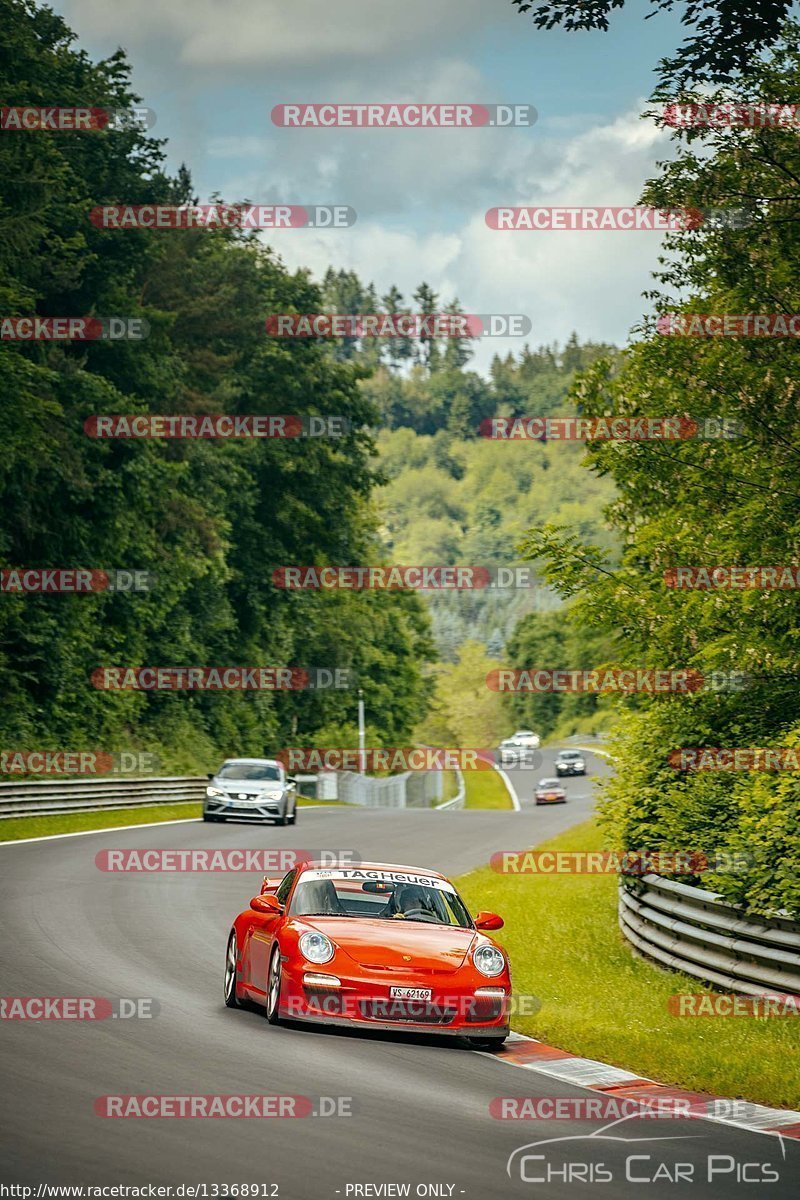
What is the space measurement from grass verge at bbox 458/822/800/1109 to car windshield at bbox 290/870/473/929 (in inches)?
43.5

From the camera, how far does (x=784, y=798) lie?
539 inches

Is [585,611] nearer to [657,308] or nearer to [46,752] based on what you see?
[657,308]

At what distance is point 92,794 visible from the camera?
4156 cm

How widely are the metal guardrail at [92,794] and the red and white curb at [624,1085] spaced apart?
26.4 meters

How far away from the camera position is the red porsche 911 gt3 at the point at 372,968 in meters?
11.8

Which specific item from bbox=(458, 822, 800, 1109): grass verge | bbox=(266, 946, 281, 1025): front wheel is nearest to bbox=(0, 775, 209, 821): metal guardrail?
bbox=(458, 822, 800, 1109): grass verge

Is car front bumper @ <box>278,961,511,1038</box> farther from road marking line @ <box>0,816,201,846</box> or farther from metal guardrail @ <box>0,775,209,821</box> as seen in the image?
metal guardrail @ <box>0,775,209,821</box>

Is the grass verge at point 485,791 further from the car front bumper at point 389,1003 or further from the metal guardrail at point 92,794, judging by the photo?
the car front bumper at point 389,1003

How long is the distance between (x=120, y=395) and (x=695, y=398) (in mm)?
34050

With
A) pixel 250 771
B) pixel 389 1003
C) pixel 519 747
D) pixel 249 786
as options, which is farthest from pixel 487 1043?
pixel 519 747

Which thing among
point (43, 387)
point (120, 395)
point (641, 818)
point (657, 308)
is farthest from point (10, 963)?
point (120, 395)

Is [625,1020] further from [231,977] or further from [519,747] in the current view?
[519,747]

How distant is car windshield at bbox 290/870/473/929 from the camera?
509 inches

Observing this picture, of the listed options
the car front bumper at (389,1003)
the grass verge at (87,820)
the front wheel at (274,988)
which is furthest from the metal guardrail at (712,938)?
the grass verge at (87,820)
